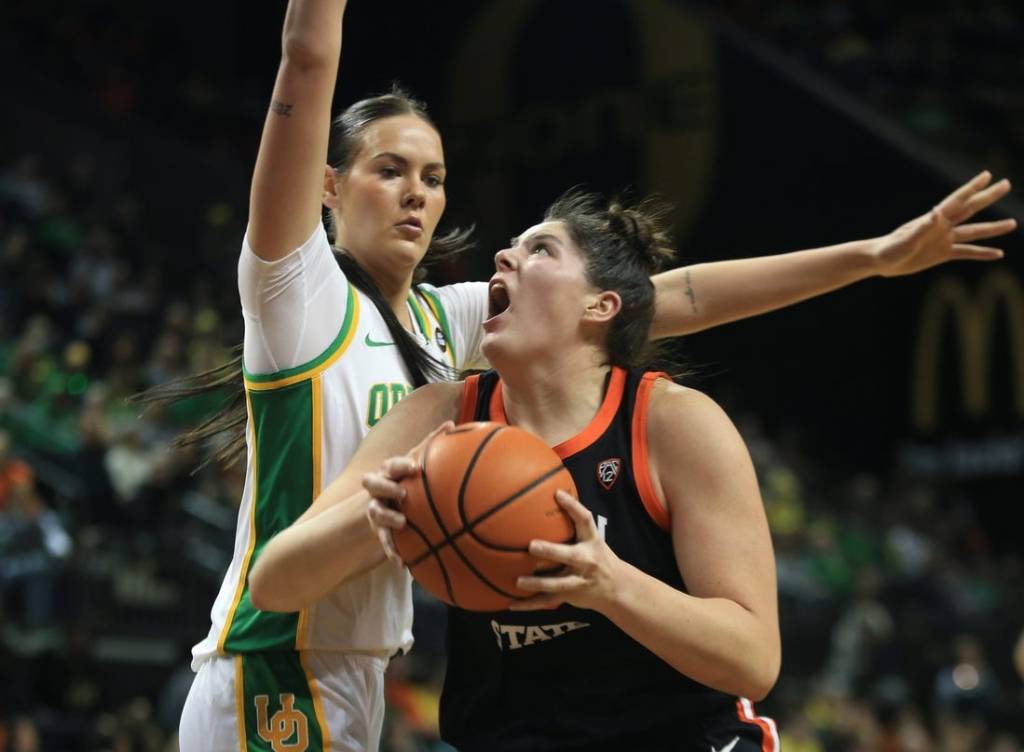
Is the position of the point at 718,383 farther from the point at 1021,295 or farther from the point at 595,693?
the point at 595,693

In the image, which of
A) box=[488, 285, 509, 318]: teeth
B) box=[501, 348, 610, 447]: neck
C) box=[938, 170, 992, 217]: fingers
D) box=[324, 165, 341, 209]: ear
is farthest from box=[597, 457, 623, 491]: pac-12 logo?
box=[938, 170, 992, 217]: fingers

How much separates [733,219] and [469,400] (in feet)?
47.8

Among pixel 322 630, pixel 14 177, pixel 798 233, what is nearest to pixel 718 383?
pixel 798 233

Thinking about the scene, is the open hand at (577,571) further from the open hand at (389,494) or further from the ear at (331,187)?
the ear at (331,187)

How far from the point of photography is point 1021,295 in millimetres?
16281

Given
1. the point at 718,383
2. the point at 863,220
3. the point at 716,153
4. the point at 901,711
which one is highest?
the point at 716,153

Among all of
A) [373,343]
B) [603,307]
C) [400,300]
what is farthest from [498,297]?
[400,300]

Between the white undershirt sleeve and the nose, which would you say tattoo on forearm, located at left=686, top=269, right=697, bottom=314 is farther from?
the white undershirt sleeve

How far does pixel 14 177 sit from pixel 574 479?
12.9 m

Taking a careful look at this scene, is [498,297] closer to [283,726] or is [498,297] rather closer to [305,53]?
[305,53]

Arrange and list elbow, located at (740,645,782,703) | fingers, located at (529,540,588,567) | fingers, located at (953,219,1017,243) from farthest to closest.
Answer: fingers, located at (953,219,1017,243) < elbow, located at (740,645,782,703) < fingers, located at (529,540,588,567)

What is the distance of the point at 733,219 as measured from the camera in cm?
1719

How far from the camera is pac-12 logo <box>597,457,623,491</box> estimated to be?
2.76 m

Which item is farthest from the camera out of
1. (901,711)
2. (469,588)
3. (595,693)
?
(901,711)
